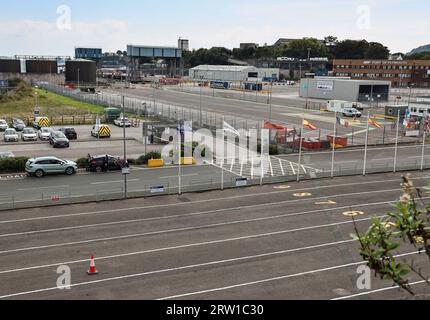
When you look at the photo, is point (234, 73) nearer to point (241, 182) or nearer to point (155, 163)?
point (155, 163)

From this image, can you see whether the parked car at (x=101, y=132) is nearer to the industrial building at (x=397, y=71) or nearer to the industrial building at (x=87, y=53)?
the industrial building at (x=397, y=71)

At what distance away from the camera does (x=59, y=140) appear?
45156 mm

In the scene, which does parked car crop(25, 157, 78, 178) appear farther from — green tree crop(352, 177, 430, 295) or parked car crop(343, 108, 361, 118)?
parked car crop(343, 108, 361, 118)

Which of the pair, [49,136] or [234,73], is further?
[234,73]

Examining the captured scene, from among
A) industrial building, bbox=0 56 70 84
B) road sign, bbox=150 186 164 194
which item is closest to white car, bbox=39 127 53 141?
road sign, bbox=150 186 164 194

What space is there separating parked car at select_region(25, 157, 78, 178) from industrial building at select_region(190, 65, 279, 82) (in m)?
123

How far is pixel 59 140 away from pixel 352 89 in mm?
63317

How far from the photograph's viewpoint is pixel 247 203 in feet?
92.5

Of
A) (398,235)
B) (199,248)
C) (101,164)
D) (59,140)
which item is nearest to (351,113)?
(59,140)

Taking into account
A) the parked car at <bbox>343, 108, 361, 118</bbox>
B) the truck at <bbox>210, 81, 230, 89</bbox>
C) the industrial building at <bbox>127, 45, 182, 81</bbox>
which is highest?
the industrial building at <bbox>127, 45, 182, 81</bbox>

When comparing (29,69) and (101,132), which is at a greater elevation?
(29,69)

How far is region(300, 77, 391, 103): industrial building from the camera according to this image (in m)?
92.9

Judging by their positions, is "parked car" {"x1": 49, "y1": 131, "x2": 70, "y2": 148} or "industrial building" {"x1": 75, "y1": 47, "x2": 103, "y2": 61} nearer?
"parked car" {"x1": 49, "y1": 131, "x2": 70, "y2": 148}

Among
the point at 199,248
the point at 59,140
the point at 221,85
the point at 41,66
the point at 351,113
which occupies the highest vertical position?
the point at 41,66
